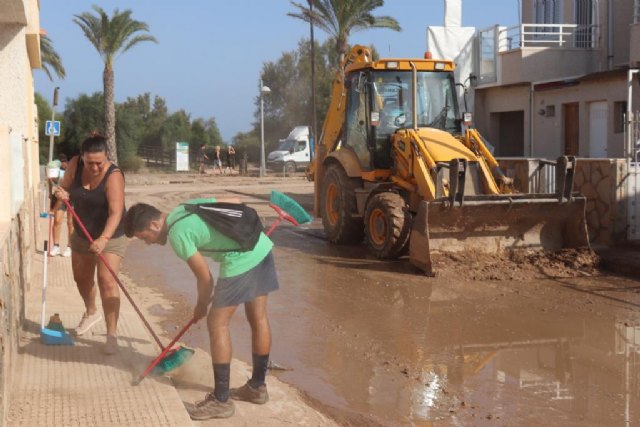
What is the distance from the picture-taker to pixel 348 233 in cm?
1409

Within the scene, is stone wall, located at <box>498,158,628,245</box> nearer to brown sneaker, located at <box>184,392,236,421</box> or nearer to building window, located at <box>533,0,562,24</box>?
brown sneaker, located at <box>184,392,236,421</box>

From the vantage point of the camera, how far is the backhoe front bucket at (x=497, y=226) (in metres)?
11.4

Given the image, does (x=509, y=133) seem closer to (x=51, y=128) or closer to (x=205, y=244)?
(x=51, y=128)

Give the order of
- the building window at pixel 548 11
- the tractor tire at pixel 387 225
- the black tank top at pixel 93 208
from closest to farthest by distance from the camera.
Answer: the black tank top at pixel 93 208 → the tractor tire at pixel 387 225 → the building window at pixel 548 11

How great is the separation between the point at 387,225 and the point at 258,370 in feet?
22.0

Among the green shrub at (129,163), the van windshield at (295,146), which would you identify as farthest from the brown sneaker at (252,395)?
the green shrub at (129,163)

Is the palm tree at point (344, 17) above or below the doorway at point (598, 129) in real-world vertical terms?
above

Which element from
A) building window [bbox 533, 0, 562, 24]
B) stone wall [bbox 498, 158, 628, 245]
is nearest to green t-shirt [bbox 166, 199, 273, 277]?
stone wall [bbox 498, 158, 628, 245]

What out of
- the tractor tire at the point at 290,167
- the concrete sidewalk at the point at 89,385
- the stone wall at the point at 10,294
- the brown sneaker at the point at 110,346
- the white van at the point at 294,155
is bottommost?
the concrete sidewalk at the point at 89,385

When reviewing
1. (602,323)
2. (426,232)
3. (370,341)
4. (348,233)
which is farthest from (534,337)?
(348,233)

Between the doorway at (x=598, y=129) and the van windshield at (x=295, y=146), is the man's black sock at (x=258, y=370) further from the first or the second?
the van windshield at (x=295, y=146)

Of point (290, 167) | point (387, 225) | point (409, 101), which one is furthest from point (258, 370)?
point (290, 167)

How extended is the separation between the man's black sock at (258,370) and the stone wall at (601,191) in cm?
824

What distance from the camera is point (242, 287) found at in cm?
550
